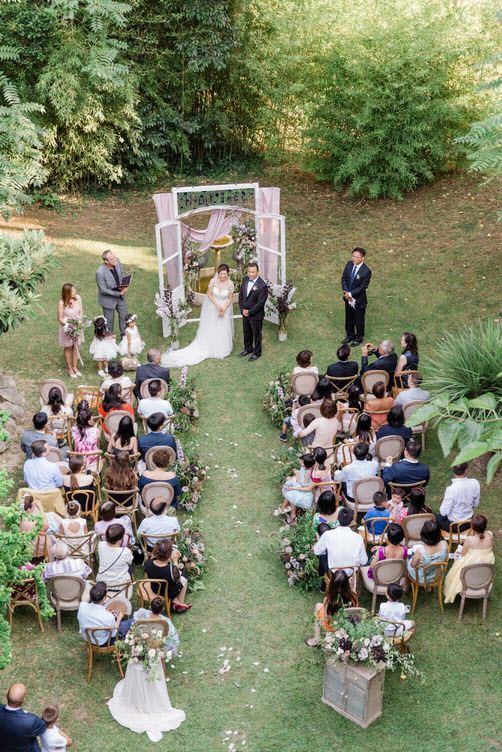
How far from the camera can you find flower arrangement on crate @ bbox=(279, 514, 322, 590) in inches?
407

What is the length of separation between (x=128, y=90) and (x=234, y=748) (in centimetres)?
1467

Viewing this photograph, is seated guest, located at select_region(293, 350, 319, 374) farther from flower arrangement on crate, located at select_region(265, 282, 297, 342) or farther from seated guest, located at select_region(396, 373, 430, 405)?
flower arrangement on crate, located at select_region(265, 282, 297, 342)

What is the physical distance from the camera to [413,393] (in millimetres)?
12586

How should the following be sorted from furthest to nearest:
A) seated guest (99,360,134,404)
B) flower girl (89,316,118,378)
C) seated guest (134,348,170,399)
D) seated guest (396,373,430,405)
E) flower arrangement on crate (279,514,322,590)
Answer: flower girl (89,316,118,378) < seated guest (134,348,170,399) < seated guest (99,360,134,404) < seated guest (396,373,430,405) < flower arrangement on crate (279,514,322,590)

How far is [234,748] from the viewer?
28.2ft

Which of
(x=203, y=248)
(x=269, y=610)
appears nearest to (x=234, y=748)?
(x=269, y=610)

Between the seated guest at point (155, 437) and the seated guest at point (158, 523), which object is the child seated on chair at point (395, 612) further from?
the seated guest at point (155, 437)

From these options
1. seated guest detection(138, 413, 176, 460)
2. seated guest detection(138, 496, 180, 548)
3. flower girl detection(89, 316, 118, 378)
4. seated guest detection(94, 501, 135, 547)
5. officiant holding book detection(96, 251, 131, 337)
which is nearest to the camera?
seated guest detection(94, 501, 135, 547)

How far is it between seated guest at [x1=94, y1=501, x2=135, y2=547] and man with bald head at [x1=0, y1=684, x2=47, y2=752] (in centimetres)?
242

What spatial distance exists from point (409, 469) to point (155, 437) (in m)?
2.98

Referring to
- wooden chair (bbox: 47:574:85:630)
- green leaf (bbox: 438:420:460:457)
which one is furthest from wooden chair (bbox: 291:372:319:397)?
green leaf (bbox: 438:420:460:457)

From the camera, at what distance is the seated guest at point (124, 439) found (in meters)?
11.7

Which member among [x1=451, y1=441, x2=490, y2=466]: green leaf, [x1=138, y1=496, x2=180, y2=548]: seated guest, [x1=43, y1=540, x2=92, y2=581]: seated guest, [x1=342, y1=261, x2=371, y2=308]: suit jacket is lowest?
[x1=43, y1=540, x2=92, y2=581]: seated guest

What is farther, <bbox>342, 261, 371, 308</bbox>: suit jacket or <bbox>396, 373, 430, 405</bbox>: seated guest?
<bbox>342, 261, 371, 308</bbox>: suit jacket
